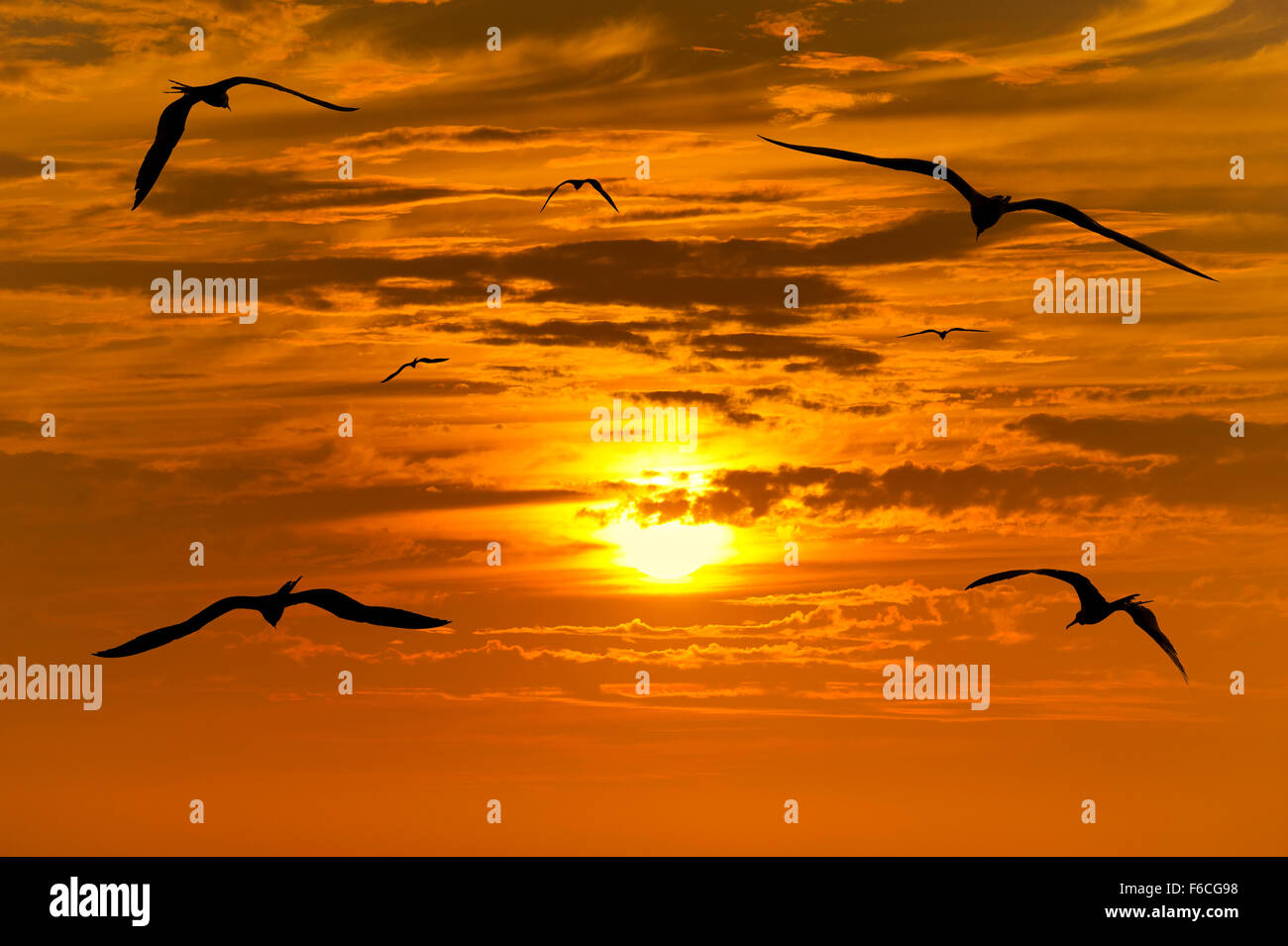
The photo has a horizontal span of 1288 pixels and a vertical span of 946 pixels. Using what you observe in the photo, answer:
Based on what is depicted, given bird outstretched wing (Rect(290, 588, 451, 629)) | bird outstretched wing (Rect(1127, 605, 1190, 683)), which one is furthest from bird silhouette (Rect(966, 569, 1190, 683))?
bird outstretched wing (Rect(290, 588, 451, 629))

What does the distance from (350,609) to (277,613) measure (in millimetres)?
1470

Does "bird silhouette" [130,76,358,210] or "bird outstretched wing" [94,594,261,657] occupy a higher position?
"bird silhouette" [130,76,358,210]

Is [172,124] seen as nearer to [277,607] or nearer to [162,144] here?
[162,144]

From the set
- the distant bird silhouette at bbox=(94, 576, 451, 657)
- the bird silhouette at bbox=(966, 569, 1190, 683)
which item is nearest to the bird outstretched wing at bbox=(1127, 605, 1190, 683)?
the bird silhouette at bbox=(966, 569, 1190, 683)

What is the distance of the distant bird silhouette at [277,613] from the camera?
2984 centimetres

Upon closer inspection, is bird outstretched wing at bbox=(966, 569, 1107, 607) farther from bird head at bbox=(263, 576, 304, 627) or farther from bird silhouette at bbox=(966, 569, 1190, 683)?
bird head at bbox=(263, 576, 304, 627)

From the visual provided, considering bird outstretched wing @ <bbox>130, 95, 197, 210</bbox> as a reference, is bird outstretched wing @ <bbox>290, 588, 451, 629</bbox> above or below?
below

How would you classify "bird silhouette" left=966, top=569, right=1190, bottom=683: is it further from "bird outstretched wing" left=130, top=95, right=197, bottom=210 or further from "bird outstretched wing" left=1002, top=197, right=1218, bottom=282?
"bird outstretched wing" left=130, top=95, right=197, bottom=210

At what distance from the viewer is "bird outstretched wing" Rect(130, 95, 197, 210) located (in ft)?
101

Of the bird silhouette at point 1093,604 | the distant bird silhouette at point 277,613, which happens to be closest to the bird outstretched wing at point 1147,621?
the bird silhouette at point 1093,604

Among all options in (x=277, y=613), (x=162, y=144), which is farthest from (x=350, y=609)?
(x=162, y=144)

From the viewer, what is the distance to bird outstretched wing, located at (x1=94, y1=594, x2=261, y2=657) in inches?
1172
